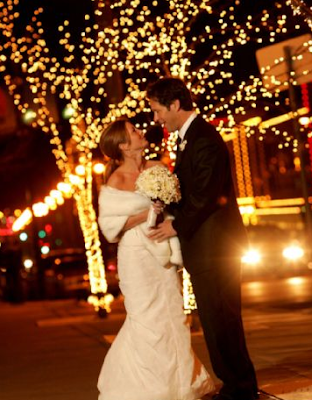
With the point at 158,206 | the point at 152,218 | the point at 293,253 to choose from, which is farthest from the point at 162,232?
the point at 293,253

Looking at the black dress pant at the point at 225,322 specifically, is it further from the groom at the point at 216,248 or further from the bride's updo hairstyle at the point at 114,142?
the bride's updo hairstyle at the point at 114,142

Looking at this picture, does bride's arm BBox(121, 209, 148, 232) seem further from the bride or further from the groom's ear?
the groom's ear

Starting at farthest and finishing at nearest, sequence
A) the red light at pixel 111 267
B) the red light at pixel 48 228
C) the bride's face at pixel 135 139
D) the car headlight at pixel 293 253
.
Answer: the red light at pixel 48 228 → the red light at pixel 111 267 → the car headlight at pixel 293 253 → the bride's face at pixel 135 139

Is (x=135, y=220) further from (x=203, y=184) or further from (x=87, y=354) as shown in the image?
(x=87, y=354)

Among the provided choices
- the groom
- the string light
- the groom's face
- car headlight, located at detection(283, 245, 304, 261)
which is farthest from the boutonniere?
car headlight, located at detection(283, 245, 304, 261)

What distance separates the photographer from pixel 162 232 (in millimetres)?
7297

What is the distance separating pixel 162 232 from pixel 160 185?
0.45 metres

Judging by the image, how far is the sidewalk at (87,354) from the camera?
871 centimetres

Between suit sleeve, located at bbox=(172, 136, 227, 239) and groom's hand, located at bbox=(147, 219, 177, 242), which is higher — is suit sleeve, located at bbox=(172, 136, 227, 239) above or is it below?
above

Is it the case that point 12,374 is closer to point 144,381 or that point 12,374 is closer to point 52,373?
point 52,373

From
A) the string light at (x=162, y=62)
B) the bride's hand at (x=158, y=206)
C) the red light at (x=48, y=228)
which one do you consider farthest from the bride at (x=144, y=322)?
the red light at (x=48, y=228)

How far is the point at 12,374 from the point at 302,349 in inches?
108

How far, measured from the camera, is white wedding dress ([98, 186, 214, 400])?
24.2 ft

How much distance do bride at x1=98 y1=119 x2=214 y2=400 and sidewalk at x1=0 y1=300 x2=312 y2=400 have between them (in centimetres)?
64
